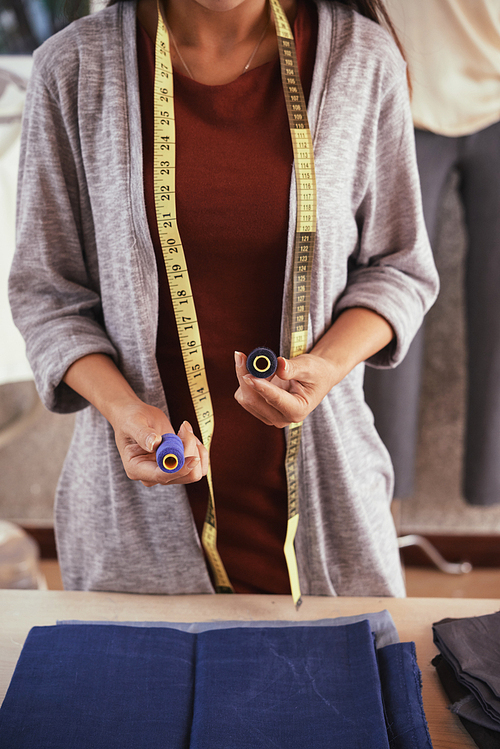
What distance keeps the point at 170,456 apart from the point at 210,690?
0.26 m

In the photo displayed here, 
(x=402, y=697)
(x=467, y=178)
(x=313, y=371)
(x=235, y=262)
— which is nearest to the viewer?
(x=402, y=697)

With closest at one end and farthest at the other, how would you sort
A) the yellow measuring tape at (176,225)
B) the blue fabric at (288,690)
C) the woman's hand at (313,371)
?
the blue fabric at (288,690)
the woman's hand at (313,371)
the yellow measuring tape at (176,225)

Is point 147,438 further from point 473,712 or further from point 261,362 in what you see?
point 473,712

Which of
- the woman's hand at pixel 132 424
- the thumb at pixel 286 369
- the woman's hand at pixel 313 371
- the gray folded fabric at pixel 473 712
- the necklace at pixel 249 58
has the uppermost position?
the necklace at pixel 249 58

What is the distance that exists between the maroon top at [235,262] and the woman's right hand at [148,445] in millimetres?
165

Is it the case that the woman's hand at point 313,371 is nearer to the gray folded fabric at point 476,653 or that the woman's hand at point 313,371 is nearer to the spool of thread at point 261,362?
the spool of thread at point 261,362

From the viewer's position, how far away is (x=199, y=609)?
839 millimetres

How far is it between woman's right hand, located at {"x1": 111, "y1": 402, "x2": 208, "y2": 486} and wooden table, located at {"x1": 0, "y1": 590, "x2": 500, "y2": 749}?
225mm

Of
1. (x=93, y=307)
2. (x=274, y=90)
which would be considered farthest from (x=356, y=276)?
(x=93, y=307)

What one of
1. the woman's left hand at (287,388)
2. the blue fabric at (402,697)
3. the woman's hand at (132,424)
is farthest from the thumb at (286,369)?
the blue fabric at (402,697)

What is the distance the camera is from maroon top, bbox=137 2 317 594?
849 mm

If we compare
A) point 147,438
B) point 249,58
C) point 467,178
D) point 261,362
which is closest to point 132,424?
point 147,438

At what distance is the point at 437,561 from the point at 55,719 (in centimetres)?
185

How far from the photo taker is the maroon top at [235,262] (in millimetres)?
849
